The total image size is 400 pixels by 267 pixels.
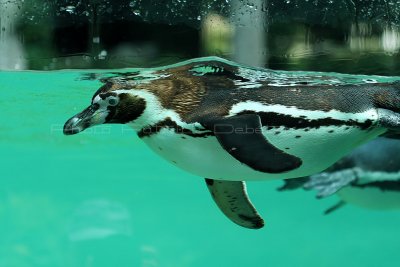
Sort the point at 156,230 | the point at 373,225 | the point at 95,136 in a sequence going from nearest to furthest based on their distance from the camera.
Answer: the point at 95,136
the point at 373,225
the point at 156,230

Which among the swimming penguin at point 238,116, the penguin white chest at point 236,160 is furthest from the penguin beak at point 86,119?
the penguin white chest at point 236,160

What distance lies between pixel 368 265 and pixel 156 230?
18.8 ft

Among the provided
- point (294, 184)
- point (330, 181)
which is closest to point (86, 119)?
point (330, 181)

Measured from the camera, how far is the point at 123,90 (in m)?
2.78

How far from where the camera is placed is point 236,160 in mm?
2627

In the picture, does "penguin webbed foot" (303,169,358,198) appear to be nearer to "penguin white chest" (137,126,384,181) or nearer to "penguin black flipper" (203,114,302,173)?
"penguin white chest" (137,126,384,181)

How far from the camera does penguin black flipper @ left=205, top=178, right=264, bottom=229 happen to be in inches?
125

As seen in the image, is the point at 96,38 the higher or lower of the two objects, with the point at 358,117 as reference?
higher

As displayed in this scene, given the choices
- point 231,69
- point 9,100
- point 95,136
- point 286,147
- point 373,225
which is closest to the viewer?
point 286,147

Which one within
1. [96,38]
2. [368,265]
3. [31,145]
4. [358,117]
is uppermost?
[96,38]

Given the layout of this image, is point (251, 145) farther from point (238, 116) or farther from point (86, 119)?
point (86, 119)

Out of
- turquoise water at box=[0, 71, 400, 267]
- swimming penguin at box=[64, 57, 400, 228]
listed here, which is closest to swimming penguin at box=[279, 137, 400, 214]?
swimming penguin at box=[64, 57, 400, 228]

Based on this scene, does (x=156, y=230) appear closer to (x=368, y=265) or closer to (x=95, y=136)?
(x=368, y=265)

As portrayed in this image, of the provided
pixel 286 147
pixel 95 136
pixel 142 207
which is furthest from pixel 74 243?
pixel 286 147
